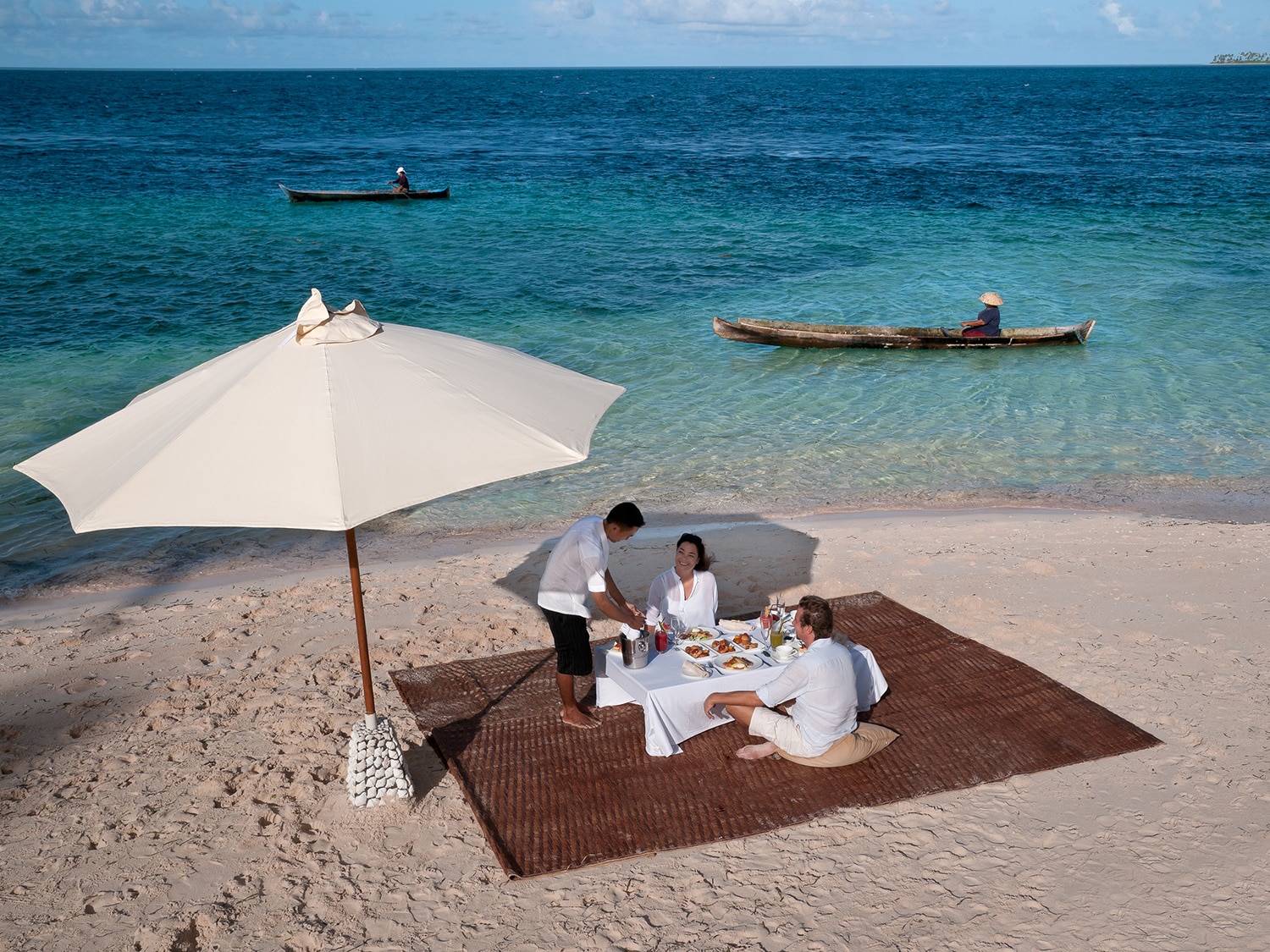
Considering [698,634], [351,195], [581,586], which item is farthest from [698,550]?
[351,195]

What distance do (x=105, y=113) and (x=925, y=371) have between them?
272 feet

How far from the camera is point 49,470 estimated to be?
4.99 m

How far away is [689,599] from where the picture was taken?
699 cm

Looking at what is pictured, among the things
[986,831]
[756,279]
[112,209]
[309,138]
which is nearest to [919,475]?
[986,831]

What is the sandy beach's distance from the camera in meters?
4.76

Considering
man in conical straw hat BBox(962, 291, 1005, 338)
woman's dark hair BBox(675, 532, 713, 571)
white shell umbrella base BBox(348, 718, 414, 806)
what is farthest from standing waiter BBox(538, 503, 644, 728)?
man in conical straw hat BBox(962, 291, 1005, 338)

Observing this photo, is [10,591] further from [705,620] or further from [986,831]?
[986,831]

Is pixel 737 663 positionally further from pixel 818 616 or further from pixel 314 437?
pixel 314 437

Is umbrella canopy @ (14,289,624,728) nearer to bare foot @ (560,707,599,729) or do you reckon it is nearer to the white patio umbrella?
the white patio umbrella

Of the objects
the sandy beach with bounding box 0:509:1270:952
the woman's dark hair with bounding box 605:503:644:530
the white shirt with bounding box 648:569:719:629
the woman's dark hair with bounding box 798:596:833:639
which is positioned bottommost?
the sandy beach with bounding box 0:509:1270:952

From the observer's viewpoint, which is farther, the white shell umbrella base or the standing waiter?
the standing waiter

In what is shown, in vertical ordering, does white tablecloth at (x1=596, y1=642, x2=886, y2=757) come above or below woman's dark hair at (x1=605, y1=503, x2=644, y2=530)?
below

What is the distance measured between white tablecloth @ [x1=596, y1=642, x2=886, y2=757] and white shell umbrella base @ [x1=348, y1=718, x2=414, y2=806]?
1.53 metres

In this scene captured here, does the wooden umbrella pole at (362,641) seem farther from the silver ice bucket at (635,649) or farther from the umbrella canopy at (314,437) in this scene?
the silver ice bucket at (635,649)
